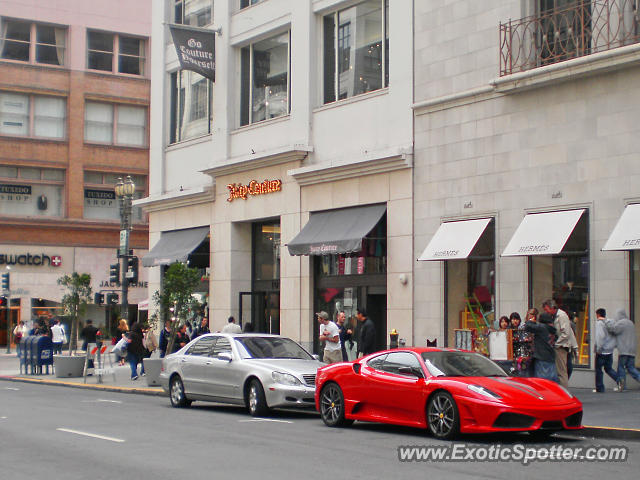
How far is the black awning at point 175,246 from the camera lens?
107 ft

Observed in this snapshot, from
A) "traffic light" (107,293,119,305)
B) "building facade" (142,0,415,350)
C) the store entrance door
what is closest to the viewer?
"building facade" (142,0,415,350)

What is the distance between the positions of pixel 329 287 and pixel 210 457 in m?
16.2

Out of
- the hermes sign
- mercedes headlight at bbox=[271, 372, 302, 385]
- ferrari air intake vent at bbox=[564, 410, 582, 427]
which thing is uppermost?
the hermes sign

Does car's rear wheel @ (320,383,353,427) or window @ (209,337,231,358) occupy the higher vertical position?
window @ (209,337,231,358)

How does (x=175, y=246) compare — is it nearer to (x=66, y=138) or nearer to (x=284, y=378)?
Answer: (x=284, y=378)

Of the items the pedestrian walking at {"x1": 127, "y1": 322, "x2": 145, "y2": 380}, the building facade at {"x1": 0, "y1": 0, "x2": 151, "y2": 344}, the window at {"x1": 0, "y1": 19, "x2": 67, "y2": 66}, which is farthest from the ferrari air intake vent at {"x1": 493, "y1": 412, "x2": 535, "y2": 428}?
the window at {"x1": 0, "y1": 19, "x2": 67, "y2": 66}

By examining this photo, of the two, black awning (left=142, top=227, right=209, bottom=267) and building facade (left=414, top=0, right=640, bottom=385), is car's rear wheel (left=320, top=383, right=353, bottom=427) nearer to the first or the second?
building facade (left=414, top=0, right=640, bottom=385)

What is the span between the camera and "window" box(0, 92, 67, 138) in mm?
52812

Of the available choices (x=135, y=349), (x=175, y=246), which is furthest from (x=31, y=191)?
(x=135, y=349)

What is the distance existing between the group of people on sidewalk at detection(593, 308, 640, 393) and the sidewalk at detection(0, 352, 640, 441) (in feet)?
1.13

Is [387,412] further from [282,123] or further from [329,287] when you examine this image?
[282,123]

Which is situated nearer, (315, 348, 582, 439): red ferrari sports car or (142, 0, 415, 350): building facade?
(315, 348, 582, 439): red ferrari sports car

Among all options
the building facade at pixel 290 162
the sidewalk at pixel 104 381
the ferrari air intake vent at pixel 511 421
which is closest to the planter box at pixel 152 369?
the sidewalk at pixel 104 381

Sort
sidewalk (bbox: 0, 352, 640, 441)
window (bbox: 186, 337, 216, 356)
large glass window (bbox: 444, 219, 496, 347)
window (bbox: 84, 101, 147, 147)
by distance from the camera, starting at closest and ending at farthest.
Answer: sidewalk (bbox: 0, 352, 640, 441), window (bbox: 186, 337, 216, 356), large glass window (bbox: 444, 219, 496, 347), window (bbox: 84, 101, 147, 147)
